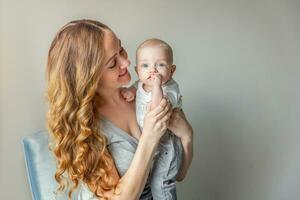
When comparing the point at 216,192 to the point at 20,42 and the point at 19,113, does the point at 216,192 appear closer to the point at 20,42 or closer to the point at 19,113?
the point at 19,113

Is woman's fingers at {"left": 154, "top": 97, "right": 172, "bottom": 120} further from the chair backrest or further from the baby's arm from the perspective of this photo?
the chair backrest

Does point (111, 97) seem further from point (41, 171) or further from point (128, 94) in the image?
point (41, 171)

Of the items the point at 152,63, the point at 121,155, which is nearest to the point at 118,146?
the point at 121,155

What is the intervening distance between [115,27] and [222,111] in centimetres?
61

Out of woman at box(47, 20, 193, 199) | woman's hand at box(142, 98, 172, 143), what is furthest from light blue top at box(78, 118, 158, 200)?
woman's hand at box(142, 98, 172, 143)

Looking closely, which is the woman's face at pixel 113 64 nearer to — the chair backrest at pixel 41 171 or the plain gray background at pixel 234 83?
the chair backrest at pixel 41 171

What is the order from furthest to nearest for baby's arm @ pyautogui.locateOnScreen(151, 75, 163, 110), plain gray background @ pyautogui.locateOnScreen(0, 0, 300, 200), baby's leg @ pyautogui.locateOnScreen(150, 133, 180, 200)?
1. plain gray background @ pyautogui.locateOnScreen(0, 0, 300, 200)
2. baby's leg @ pyautogui.locateOnScreen(150, 133, 180, 200)
3. baby's arm @ pyautogui.locateOnScreen(151, 75, 163, 110)

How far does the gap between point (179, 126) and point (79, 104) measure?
0.32 metres

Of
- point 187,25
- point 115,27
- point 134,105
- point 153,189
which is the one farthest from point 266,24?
point 153,189

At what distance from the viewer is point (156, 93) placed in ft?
4.16

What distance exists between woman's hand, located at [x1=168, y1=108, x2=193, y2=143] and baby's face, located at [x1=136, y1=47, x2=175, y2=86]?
142 mm

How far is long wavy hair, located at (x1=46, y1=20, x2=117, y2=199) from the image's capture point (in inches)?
49.9

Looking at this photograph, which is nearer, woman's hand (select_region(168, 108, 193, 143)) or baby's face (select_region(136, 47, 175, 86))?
baby's face (select_region(136, 47, 175, 86))

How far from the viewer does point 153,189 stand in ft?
4.59
